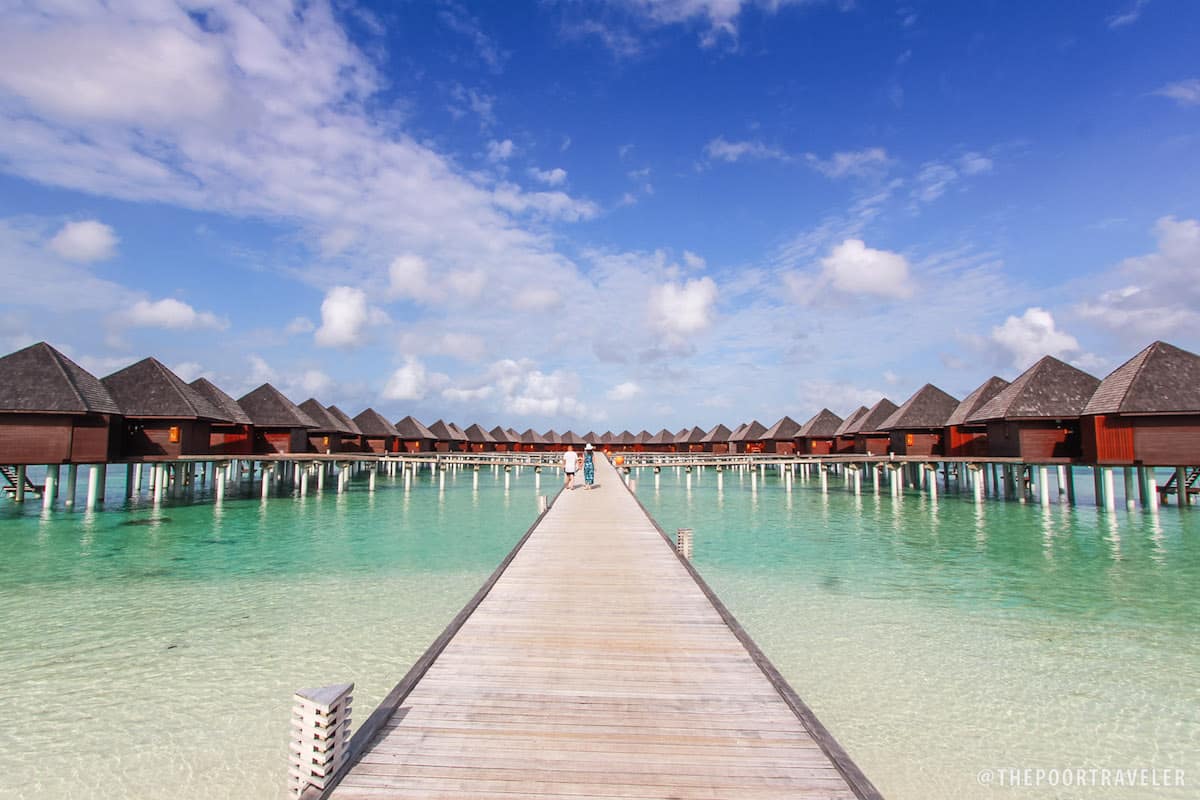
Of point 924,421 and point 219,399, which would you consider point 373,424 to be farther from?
point 924,421

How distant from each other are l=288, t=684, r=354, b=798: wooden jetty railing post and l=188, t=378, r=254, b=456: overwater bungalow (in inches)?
1187

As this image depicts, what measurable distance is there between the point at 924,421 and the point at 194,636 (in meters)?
33.0

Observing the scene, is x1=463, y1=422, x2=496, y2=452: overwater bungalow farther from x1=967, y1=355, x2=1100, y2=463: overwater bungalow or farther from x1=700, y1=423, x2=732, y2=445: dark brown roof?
x1=967, y1=355, x2=1100, y2=463: overwater bungalow

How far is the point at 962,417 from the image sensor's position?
29.0 metres

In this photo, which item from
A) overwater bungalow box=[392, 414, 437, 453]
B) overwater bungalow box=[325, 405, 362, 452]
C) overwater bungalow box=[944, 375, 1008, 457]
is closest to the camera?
overwater bungalow box=[944, 375, 1008, 457]

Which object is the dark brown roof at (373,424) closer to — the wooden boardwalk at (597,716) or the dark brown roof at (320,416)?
the dark brown roof at (320,416)

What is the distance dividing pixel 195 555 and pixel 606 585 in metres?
12.4

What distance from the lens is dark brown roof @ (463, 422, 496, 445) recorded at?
60.5 meters

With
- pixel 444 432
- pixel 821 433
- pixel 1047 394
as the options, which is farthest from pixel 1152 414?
pixel 444 432

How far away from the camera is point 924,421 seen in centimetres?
3177

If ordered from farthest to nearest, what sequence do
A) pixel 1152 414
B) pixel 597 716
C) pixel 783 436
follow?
pixel 783 436
pixel 1152 414
pixel 597 716

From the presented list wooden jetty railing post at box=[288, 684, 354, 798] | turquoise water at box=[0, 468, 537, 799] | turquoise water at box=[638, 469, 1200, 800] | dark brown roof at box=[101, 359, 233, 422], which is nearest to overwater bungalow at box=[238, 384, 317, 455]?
dark brown roof at box=[101, 359, 233, 422]

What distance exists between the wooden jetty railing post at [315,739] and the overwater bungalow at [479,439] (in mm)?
57044

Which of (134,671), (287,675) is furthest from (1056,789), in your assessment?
(134,671)
